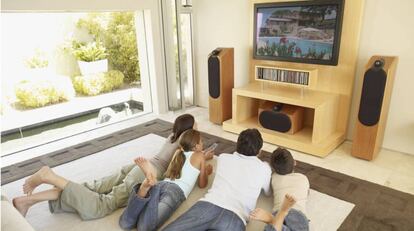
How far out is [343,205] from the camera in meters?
2.10

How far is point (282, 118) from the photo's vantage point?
10.1 ft

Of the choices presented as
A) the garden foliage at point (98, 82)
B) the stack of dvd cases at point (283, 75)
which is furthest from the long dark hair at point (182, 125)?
the garden foliage at point (98, 82)

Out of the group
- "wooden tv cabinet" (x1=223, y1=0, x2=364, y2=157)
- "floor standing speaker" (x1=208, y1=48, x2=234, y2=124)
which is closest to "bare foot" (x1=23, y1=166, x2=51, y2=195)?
"wooden tv cabinet" (x1=223, y1=0, x2=364, y2=157)

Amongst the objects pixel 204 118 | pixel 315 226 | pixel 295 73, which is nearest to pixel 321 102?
pixel 295 73

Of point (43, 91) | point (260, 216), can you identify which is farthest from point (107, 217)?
point (43, 91)

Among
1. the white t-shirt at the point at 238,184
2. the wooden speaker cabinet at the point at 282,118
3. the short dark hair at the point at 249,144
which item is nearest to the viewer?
the white t-shirt at the point at 238,184

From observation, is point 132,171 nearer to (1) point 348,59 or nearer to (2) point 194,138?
(2) point 194,138

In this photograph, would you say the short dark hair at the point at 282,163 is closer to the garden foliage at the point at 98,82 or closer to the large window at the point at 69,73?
the large window at the point at 69,73

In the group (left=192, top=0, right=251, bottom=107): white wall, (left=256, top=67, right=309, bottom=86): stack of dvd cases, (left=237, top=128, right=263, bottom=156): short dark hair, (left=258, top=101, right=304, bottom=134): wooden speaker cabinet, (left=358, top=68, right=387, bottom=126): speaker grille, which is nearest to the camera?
(left=237, top=128, right=263, bottom=156): short dark hair

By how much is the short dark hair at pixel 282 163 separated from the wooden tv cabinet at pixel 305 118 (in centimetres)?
87

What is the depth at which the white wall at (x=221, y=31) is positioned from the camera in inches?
150

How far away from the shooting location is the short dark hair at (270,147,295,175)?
2078 mm

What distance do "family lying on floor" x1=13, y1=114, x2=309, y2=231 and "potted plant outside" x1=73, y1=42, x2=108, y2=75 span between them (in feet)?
10.6

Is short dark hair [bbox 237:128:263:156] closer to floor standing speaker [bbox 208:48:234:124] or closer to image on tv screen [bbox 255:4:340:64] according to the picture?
image on tv screen [bbox 255:4:340:64]
